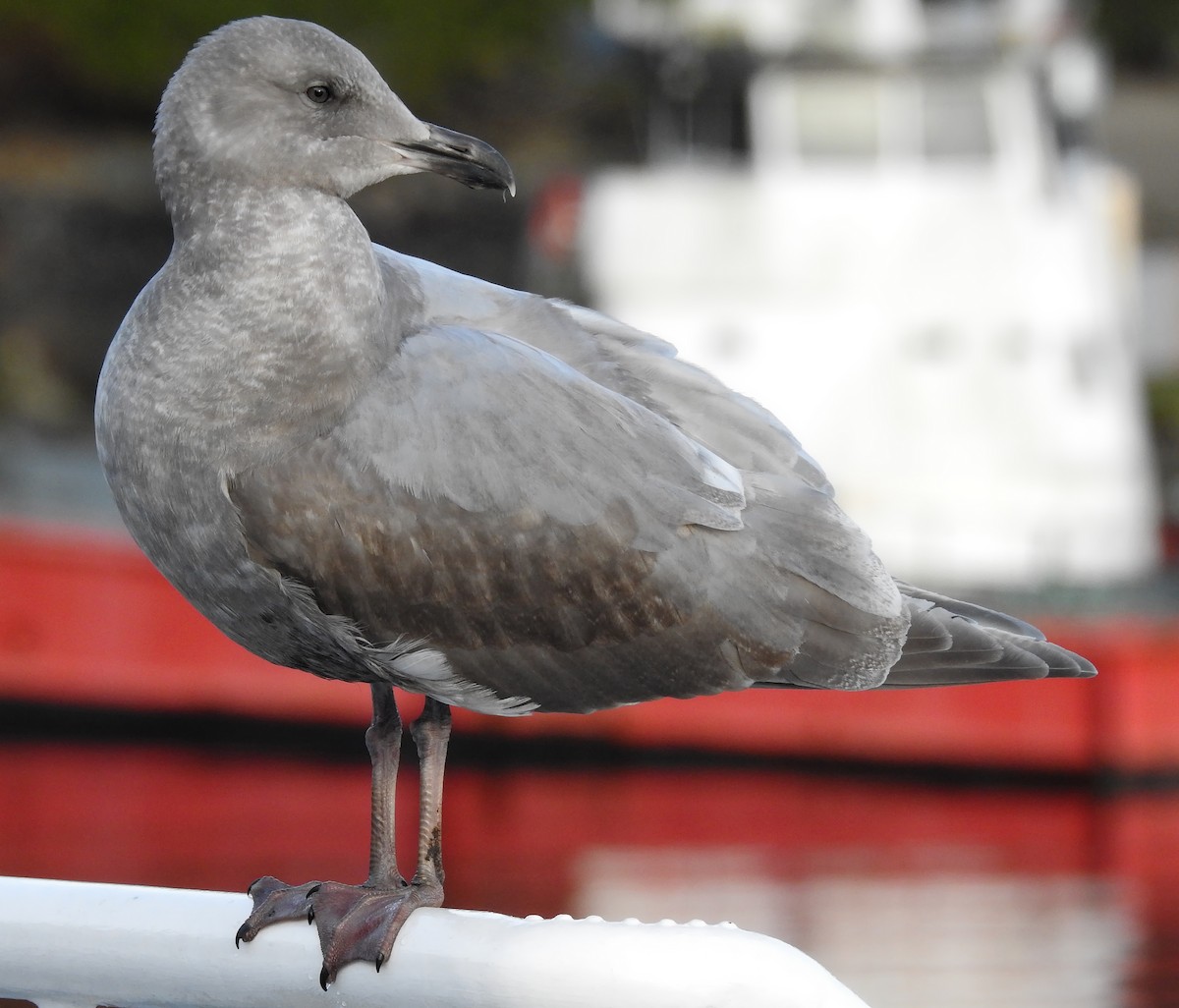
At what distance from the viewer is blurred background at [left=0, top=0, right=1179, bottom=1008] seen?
1006 centimetres

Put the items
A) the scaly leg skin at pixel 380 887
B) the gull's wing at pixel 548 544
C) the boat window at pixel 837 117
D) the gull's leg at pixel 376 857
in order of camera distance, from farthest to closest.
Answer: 1. the boat window at pixel 837 117
2. the gull's wing at pixel 548 544
3. the gull's leg at pixel 376 857
4. the scaly leg skin at pixel 380 887

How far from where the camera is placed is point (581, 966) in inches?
63.4

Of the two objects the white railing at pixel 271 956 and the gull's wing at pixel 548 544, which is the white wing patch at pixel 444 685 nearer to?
the gull's wing at pixel 548 544

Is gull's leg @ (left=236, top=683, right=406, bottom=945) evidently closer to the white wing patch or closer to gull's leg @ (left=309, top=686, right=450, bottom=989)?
gull's leg @ (left=309, top=686, right=450, bottom=989)

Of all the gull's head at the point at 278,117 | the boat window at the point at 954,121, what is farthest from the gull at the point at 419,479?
the boat window at the point at 954,121

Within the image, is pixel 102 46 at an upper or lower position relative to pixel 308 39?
upper

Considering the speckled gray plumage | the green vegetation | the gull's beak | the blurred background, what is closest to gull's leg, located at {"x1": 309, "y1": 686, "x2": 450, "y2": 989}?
the speckled gray plumage

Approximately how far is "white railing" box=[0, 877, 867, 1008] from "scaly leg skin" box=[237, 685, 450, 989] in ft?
0.08

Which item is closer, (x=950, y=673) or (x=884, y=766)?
(x=950, y=673)

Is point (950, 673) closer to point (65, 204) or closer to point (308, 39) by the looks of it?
point (308, 39)

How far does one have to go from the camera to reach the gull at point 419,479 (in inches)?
80.7

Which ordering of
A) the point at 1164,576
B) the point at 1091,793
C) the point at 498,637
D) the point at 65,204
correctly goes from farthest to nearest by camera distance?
the point at 65,204
the point at 1164,576
the point at 1091,793
the point at 498,637

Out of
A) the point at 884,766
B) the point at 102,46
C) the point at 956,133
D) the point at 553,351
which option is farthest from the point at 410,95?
the point at 553,351

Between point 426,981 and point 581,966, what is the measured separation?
20cm
